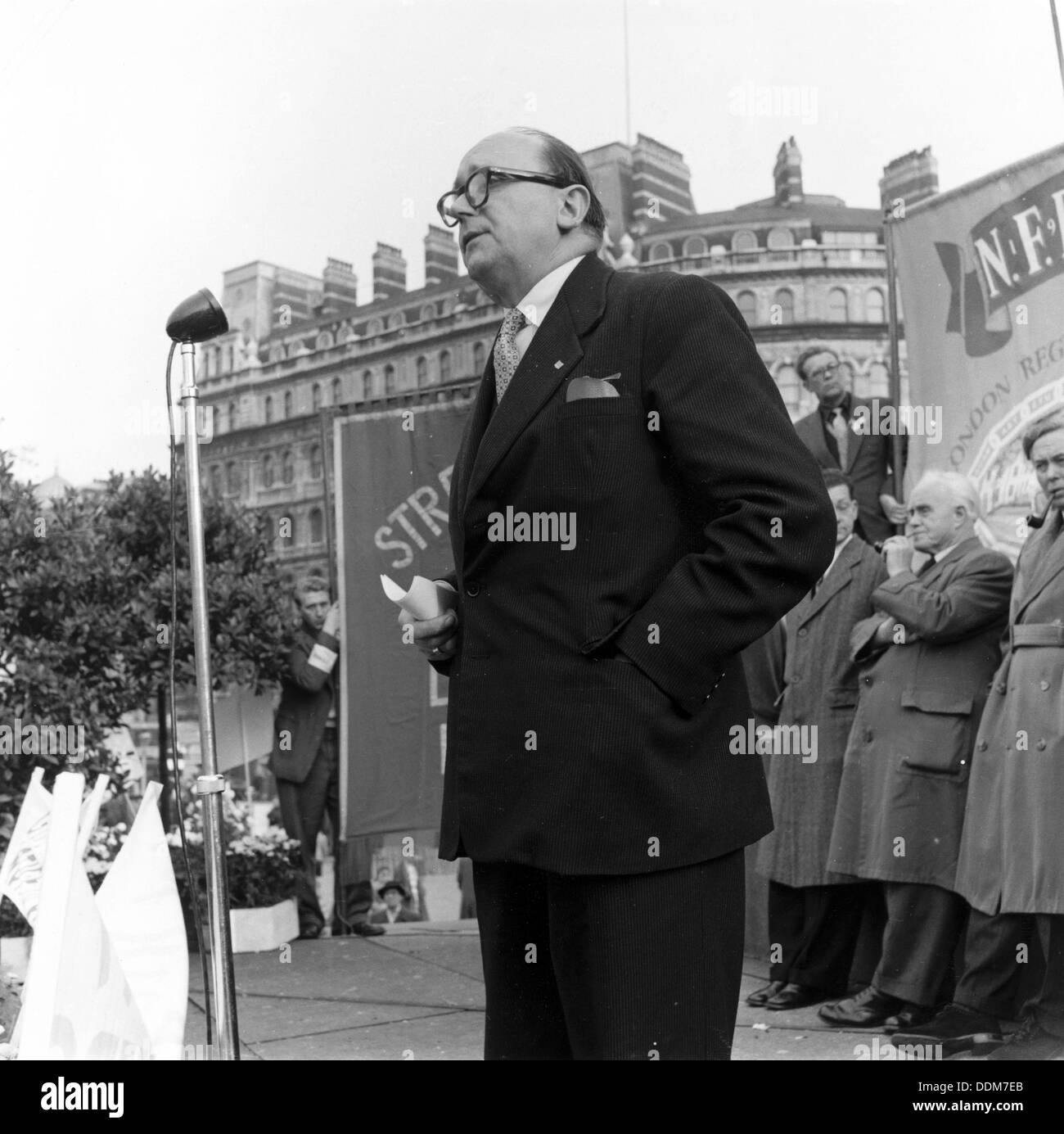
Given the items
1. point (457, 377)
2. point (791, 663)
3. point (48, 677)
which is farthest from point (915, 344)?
point (48, 677)

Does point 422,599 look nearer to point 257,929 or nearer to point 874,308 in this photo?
point 257,929

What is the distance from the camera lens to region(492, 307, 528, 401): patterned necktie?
199 centimetres

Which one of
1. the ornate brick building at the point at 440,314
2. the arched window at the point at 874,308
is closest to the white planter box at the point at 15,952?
the ornate brick building at the point at 440,314

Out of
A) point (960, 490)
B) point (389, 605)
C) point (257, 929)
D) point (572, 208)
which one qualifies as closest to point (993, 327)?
point (960, 490)

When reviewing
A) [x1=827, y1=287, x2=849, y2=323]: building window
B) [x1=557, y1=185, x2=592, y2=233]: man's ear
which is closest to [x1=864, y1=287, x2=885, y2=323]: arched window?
[x1=827, y1=287, x2=849, y2=323]: building window

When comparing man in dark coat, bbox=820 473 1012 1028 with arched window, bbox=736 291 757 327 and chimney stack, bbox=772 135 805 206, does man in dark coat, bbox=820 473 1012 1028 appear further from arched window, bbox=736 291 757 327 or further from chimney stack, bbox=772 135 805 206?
arched window, bbox=736 291 757 327

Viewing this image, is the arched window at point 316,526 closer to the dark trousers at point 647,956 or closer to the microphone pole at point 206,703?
the microphone pole at point 206,703

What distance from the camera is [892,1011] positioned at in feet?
13.0

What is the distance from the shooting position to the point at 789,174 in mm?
8047

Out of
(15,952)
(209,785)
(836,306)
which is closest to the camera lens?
(209,785)

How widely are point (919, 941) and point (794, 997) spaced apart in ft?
1.79

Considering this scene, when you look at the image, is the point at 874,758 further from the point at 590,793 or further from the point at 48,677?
the point at 48,677

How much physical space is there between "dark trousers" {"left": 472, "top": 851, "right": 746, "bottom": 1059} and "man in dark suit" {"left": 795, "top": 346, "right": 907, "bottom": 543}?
3.24 metres

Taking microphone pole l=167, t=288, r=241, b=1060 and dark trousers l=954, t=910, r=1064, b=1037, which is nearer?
microphone pole l=167, t=288, r=241, b=1060
